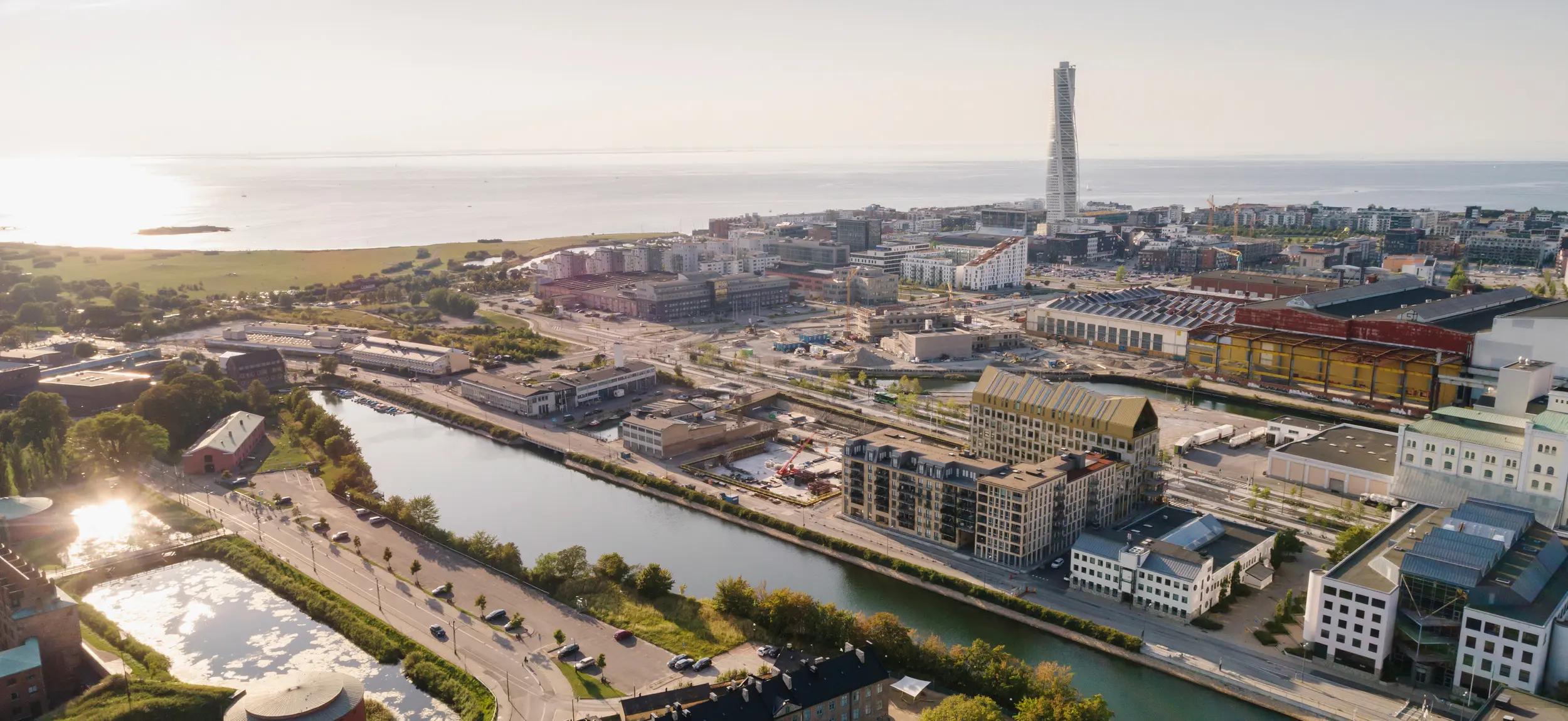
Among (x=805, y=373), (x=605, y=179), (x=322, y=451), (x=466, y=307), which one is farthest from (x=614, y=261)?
(x=605, y=179)

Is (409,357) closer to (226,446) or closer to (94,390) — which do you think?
(94,390)

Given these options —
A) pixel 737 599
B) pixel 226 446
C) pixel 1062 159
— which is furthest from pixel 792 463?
pixel 1062 159

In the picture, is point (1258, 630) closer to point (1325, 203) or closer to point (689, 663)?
point (689, 663)

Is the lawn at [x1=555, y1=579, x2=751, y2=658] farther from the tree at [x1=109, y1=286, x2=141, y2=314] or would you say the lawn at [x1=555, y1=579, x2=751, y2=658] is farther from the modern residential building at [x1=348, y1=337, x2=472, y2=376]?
the tree at [x1=109, y1=286, x2=141, y2=314]

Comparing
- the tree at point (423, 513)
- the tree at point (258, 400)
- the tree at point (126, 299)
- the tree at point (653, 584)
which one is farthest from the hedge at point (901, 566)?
the tree at point (126, 299)

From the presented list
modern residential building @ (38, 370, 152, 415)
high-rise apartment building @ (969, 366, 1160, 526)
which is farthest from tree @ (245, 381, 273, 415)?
high-rise apartment building @ (969, 366, 1160, 526)

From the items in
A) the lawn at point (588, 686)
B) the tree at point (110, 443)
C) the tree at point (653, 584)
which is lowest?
the lawn at point (588, 686)

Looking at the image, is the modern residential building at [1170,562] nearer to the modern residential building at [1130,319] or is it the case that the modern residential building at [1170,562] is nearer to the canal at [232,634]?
the canal at [232,634]
